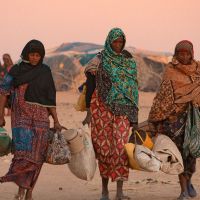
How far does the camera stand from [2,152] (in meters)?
8.12

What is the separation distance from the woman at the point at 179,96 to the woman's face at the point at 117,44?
66 cm

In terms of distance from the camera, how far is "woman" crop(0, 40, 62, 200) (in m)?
8.09

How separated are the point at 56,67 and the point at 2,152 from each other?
1047 inches

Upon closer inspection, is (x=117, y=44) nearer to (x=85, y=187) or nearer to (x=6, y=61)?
(x=85, y=187)

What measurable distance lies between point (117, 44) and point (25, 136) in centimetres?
156

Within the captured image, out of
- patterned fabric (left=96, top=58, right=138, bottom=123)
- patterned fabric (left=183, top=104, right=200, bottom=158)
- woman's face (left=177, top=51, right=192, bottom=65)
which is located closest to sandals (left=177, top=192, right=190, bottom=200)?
patterned fabric (left=183, top=104, right=200, bottom=158)

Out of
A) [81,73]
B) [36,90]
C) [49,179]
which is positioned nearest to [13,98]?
[36,90]

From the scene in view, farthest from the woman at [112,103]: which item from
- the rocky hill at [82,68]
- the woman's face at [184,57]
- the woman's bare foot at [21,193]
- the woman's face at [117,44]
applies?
the rocky hill at [82,68]

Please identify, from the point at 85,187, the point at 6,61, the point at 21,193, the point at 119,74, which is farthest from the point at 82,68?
the point at 21,193

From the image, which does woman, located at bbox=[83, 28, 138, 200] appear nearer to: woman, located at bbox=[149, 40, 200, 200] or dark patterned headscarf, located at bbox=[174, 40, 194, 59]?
woman, located at bbox=[149, 40, 200, 200]

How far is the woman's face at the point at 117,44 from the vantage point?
854 centimetres

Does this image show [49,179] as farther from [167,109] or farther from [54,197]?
[167,109]

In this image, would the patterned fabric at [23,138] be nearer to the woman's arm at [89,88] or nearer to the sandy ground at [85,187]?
the woman's arm at [89,88]

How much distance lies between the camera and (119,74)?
8.56m
